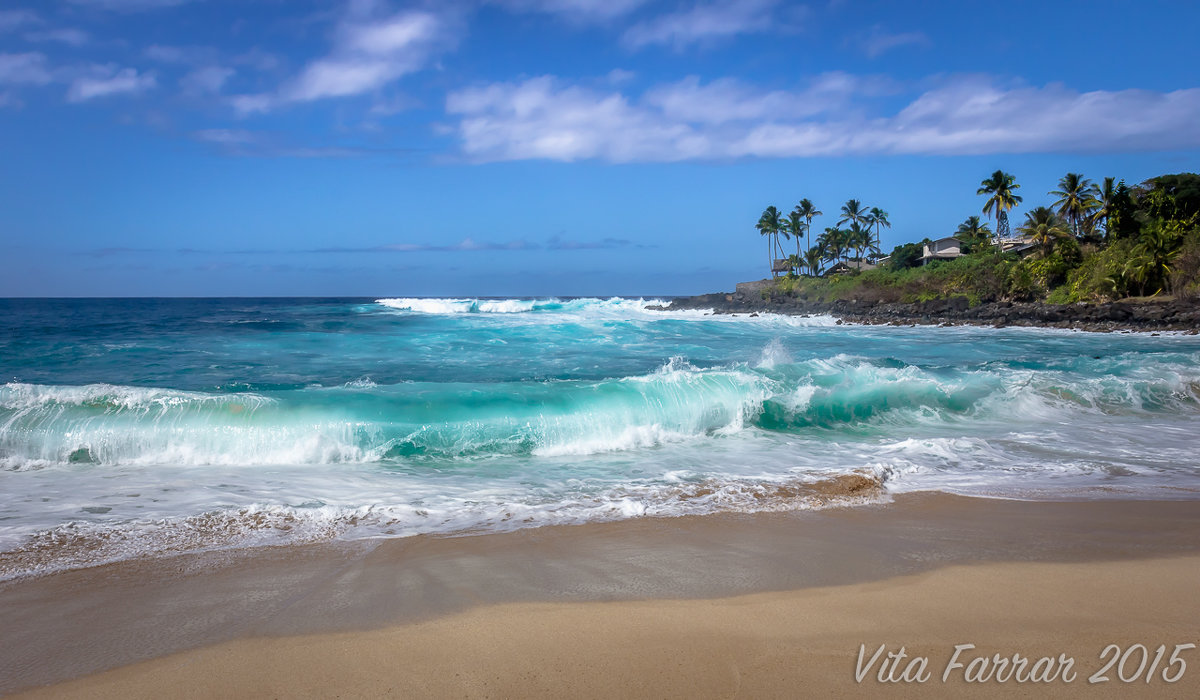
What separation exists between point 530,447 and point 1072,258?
4476 cm

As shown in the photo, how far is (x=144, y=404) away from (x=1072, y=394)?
1450 centimetres

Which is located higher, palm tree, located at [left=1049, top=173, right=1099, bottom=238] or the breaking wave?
palm tree, located at [left=1049, top=173, right=1099, bottom=238]

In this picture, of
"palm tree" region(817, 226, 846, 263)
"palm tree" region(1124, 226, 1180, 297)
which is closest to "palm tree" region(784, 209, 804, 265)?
"palm tree" region(817, 226, 846, 263)

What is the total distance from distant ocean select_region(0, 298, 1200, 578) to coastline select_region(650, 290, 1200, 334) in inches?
717

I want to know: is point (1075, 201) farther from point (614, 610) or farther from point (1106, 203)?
point (614, 610)

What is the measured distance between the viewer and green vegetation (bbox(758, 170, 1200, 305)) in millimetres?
33875

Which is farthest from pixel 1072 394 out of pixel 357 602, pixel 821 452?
pixel 357 602

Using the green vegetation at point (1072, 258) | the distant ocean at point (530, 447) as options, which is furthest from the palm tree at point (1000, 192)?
the distant ocean at point (530, 447)

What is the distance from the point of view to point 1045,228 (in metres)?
43.6

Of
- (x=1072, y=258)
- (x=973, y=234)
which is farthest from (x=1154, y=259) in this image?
(x=973, y=234)

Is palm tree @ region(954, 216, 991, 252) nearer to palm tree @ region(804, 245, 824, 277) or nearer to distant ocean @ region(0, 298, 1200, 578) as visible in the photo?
palm tree @ region(804, 245, 824, 277)

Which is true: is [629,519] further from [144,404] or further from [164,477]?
[144,404]

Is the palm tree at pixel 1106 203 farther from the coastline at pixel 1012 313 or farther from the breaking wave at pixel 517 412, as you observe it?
the breaking wave at pixel 517 412

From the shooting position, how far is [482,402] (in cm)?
982
